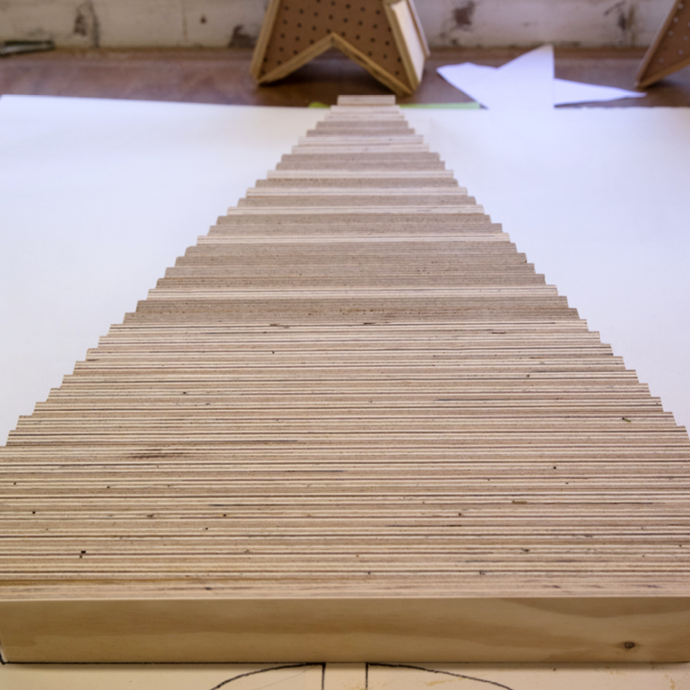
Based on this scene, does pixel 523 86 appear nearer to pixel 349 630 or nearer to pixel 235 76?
pixel 235 76

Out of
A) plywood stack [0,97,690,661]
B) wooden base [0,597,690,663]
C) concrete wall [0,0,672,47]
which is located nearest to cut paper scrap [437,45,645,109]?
concrete wall [0,0,672,47]

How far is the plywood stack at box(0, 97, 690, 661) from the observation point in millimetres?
1122

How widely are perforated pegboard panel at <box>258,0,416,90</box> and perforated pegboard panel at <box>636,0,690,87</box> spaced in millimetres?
1150

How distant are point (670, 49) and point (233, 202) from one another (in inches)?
86.0

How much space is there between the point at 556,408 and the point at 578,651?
448mm

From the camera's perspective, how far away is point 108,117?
10.1 feet

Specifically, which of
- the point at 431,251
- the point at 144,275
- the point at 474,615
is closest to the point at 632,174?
the point at 431,251

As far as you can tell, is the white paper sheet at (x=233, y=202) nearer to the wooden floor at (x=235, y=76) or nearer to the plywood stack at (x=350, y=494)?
the wooden floor at (x=235, y=76)

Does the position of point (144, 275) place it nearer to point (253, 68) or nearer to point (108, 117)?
point (108, 117)

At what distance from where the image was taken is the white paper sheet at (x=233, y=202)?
2.01 m

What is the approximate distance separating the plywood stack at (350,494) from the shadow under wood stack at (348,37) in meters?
1.92

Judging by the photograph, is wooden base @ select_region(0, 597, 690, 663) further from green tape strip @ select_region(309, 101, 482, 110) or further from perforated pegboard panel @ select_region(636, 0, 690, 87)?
perforated pegboard panel @ select_region(636, 0, 690, 87)

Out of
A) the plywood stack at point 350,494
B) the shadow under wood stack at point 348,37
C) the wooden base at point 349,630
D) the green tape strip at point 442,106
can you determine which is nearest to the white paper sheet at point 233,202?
the green tape strip at point 442,106

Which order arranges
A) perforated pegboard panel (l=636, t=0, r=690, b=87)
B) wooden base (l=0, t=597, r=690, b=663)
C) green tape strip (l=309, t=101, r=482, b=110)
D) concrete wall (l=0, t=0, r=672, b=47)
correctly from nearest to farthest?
1. wooden base (l=0, t=597, r=690, b=663)
2. perforated pegboard panel (l=636, t=0, r=690, b=87)
3. green tape strip (l=309, t=101, r=482, b=110)
4. concrete wall (l=0, t=0, r=672, b=47)
